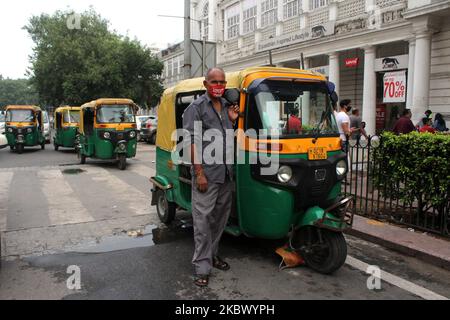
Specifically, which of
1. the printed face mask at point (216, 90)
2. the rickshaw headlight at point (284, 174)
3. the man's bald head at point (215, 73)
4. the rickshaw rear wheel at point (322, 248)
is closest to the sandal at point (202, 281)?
the rickshaw rear wheel at point (322, 248)

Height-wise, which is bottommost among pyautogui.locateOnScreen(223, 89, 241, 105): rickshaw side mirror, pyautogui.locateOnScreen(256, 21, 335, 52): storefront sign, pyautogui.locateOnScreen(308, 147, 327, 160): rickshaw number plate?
pyautogui.locateOnScreen(308, 147, 327, 160): rickshaw number plate

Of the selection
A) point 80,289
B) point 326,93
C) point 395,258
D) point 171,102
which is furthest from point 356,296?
point 171,102

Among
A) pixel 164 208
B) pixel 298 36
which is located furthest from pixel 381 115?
pixel 164 208

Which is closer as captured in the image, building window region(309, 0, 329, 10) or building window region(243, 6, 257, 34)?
building window region(309, 0, 329, 10)

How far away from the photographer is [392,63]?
674 inches

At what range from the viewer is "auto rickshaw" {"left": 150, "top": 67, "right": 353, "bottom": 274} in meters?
4.15

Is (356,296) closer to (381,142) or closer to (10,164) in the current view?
(381,142)

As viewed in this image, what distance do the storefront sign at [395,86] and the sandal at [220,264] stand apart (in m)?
14.3

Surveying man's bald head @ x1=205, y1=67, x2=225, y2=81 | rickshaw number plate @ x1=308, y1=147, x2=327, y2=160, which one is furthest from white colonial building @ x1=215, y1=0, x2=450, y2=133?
man's bald head @ x1=205, y1=67, x2=225, y2=81

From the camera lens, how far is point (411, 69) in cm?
1579

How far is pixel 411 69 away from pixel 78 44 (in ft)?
63.8

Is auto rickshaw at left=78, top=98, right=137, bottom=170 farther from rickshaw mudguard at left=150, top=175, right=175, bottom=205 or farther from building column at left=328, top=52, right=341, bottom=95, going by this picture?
building column at left=328, top=52, right=341, bottom=95

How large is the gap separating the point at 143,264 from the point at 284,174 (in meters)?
1.82

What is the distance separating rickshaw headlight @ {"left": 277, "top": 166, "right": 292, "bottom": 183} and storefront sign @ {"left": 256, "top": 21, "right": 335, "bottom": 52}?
16639mm
